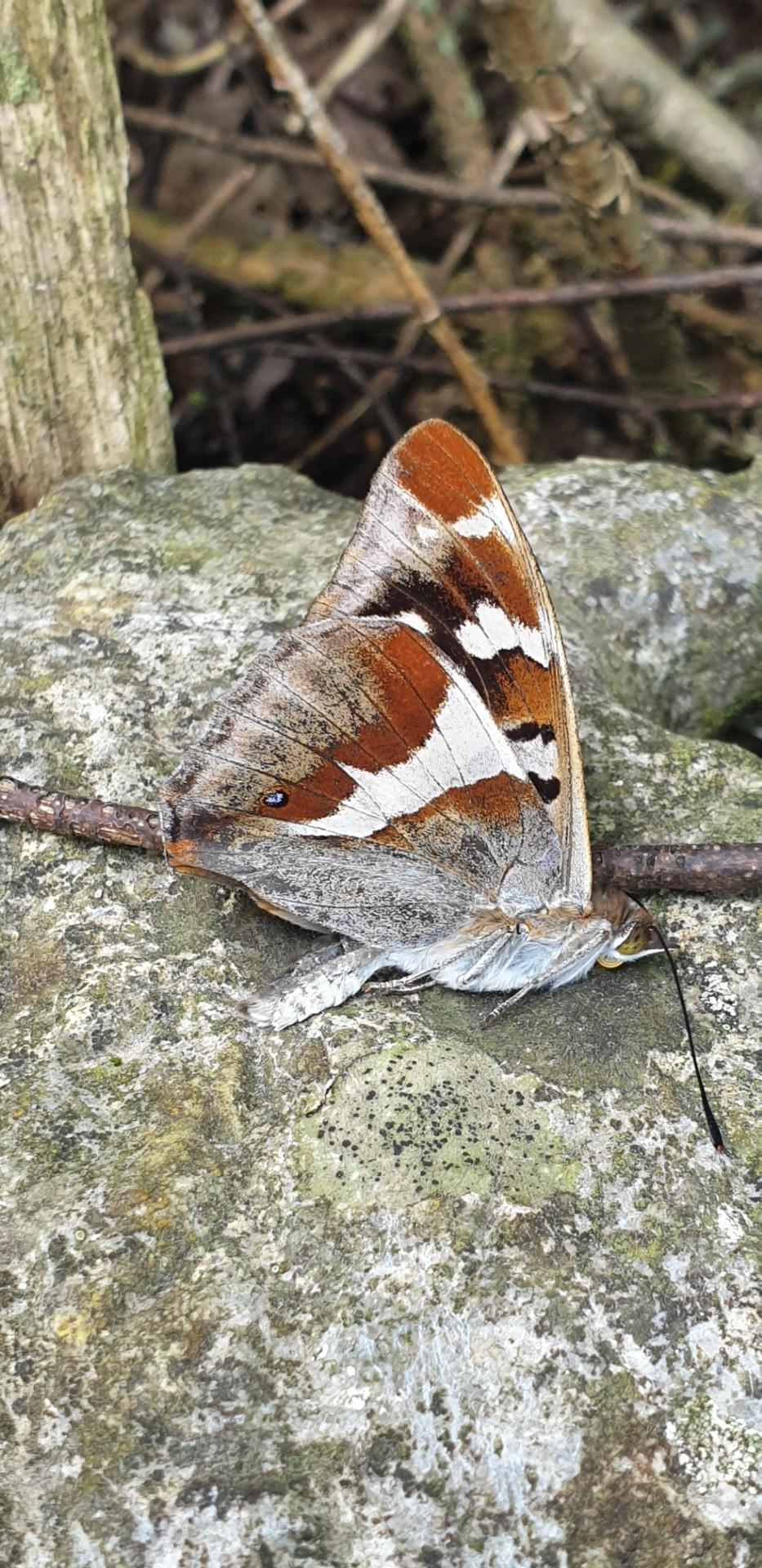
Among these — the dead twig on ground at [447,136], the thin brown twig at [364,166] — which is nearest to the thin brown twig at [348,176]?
the thin brown twig at [364,166]

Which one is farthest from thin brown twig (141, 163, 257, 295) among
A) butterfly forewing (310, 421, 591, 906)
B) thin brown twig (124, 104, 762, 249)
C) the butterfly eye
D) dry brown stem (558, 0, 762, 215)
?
the butterfly eye

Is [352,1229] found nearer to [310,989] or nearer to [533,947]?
[310,989]

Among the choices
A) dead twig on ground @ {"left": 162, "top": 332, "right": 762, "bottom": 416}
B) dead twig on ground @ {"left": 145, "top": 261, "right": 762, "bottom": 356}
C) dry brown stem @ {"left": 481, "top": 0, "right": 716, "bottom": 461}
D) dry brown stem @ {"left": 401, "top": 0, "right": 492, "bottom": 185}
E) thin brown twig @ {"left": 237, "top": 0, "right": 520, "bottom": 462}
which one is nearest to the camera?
thin brown twig @ {"left": 237, "top": 0, "right": 520, "bottom": 462}

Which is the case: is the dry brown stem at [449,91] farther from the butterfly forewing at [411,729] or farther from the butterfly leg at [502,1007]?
the butterfly leg at [502,1007]

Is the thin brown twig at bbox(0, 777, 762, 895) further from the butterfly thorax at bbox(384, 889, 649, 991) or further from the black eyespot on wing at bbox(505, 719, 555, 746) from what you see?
the black eyespot on wing at bbox(505, 719, 555, 746)

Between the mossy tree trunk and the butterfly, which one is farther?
the mossy tree trunk

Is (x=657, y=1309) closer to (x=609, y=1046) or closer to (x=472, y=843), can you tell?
(x=609, y=1046)

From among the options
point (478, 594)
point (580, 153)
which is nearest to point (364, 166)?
point (580, 153)
